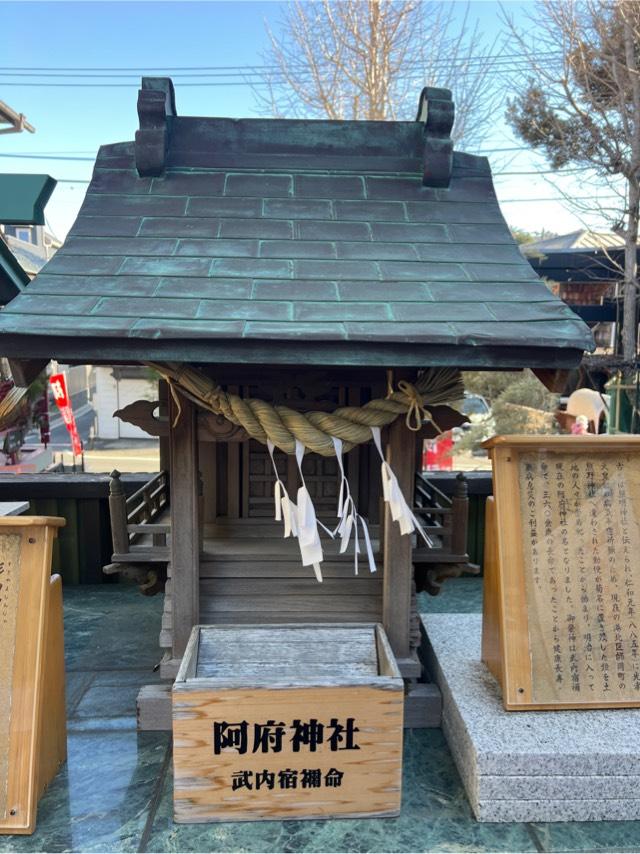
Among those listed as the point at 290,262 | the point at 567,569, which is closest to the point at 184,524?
the point at 290,262

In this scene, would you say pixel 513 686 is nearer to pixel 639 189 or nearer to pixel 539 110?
pixel 639 189

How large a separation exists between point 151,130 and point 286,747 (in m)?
Result: 3.16

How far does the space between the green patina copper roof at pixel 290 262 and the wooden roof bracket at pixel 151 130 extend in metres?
0.01

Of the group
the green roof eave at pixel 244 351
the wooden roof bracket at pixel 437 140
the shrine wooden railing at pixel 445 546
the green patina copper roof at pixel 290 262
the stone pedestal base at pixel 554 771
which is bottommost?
the stone pedestal base at pixel 554 771

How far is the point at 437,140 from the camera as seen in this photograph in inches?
131

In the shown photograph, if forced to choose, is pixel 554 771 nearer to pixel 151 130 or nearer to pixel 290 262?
pixel 290 262

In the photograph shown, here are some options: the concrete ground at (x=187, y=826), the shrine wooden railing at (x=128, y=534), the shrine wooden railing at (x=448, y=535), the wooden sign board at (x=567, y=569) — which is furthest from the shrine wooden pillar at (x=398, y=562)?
the shrine wooden railing at (x=128, y=534)

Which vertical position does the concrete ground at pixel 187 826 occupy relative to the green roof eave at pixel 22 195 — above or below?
below

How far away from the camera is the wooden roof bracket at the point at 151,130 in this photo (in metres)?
3.30

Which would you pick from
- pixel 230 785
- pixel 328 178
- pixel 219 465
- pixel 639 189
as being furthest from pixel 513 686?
pixel 639 189

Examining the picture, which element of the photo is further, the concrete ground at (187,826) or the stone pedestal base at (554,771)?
the stone pedestal base at (554,771)

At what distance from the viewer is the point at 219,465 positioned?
3705 millimetres

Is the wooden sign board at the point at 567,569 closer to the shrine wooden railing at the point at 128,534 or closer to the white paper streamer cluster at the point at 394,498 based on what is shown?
the white paper streamer cluster at the point at 394,498

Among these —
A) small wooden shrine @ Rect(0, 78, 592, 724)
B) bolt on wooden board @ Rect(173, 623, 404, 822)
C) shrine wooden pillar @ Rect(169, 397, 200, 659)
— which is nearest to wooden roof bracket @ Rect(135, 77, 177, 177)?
small wooden shrine @ Rect(0, 78, 592, 724)
